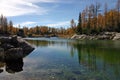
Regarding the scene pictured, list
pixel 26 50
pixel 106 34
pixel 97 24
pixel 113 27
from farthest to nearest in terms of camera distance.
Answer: pixel 97 24 < pixel 113 27 < pixel 106 34 < pixel 26 50

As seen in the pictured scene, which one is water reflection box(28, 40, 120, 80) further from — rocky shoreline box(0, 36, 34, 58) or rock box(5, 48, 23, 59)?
rock box(5, 48, 23, 59)

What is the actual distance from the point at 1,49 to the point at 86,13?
9190cm

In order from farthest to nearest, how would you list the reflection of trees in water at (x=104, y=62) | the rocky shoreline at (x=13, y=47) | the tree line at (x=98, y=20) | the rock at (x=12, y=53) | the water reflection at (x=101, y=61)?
the tree line at (x=98, y=20), the rocky shoreline at (x=13, y=47), the rock at (x=12, y=53), the reflection of trees in water at (x=104, y=62), the water reflection at (x=101, y=61)

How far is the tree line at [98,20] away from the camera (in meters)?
98.8

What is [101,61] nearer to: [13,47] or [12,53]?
[12,53]

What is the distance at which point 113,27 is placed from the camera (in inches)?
3821

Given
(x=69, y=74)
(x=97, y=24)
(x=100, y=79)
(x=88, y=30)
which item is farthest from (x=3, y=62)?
(x=97, y=24)

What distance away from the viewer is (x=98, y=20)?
357ft

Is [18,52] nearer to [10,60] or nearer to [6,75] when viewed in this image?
[10,60]

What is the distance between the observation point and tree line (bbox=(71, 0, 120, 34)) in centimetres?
A: 9875

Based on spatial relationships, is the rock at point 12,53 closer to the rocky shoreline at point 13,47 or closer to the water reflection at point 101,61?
the rocky shoreline at point 13,47

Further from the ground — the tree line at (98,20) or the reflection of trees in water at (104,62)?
the tree line at (98,20)

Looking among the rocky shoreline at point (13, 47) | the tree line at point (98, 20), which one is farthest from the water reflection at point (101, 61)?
the tree line at point (98, 20)

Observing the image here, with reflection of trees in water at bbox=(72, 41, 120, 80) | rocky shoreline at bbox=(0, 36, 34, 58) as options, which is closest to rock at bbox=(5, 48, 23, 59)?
rocky shoreline at bbox=(0, 36, 34, 58)
